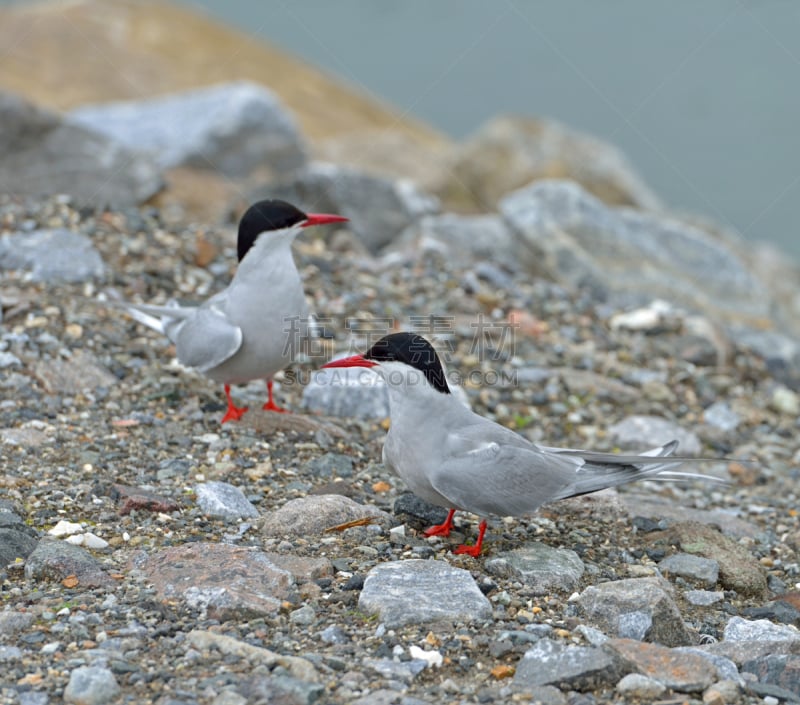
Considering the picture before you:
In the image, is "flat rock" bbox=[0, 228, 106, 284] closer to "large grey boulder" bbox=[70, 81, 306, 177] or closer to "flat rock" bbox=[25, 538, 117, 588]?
"flat rock" bbox=[25, 538, 117, 588]

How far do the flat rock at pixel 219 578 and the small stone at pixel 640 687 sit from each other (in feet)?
4.21

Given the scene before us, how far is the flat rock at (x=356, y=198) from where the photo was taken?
10102 millimetres

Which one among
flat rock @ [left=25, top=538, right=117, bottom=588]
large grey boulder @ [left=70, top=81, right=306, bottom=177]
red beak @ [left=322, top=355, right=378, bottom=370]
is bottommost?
flat rock @ [left=25, top=538, right=117, bottom=588]

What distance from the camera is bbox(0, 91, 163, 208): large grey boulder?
30.3 feet

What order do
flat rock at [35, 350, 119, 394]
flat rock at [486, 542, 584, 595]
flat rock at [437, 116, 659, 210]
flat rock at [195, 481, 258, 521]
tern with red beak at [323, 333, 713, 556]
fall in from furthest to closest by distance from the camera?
flat rock at [437, 116, 659, 210] → flat rock at [35, 350, 119, 394] → flat rock at [195, 481, 258, 521] → tern with red beak at [323, 333, 713, 556] → flat rock at [486, 542, 584, 595]

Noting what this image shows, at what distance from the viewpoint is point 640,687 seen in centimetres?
341

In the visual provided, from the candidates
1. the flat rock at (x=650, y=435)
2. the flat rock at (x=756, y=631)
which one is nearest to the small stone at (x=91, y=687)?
the flat rock at (x=756, y=631)

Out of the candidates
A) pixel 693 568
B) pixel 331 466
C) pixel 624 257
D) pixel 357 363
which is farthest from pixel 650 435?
pixel 624 257

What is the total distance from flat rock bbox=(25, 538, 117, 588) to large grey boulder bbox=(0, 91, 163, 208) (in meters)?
5.51

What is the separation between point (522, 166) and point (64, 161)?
6300 millimetres

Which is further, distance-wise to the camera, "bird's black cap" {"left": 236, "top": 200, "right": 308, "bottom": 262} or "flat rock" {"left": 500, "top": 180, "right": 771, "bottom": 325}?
"flat rock" {"left": 500, "top": 180, "right": 771, "bottom": 325}

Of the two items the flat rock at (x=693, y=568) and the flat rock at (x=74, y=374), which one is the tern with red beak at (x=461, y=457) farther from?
the flat rock at (x=74, y=374)

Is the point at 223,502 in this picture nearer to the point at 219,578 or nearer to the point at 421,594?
the point at 219,578

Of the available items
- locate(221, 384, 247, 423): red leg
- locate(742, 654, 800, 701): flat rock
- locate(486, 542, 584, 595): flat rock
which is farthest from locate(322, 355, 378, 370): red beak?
locate(742, 654, 800, 701): flat rock
